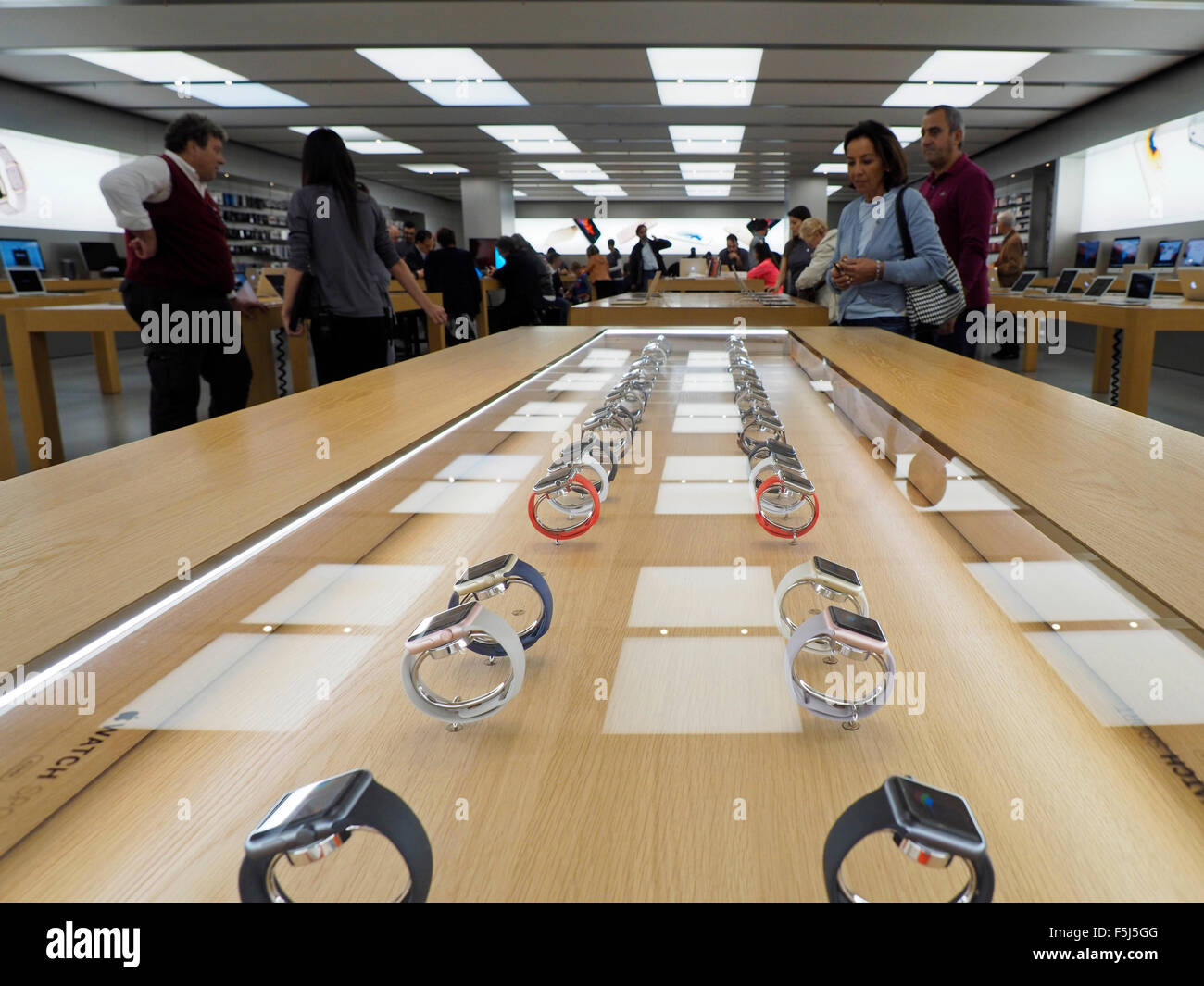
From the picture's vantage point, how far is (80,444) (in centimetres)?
469

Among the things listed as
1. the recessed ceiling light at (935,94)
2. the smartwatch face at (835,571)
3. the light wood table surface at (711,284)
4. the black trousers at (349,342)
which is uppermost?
the recessed ceiling light at (935,94)

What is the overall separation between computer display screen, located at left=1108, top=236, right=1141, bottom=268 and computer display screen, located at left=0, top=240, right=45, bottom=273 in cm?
1261

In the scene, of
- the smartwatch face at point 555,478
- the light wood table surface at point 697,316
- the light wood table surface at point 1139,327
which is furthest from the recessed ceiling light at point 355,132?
the smartwatch face at point 555,478

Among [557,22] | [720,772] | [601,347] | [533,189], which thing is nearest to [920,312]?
[601,347]

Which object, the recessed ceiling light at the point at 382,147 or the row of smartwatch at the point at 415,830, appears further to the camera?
the recessed ceiling light at the point at 382,147

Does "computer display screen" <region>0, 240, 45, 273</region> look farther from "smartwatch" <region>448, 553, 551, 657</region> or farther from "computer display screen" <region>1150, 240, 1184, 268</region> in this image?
"computer display screen" <region>1150, 240, 1184, 268</region>

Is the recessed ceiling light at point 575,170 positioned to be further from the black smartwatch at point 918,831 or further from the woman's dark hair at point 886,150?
the black smartwatch at point 918,831

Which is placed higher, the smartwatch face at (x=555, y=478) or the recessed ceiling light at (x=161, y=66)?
the recessed ceiling light at (x=161, y=66)

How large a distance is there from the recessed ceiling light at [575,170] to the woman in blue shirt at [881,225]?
13.8 meters

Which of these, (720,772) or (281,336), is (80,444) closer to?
(281,336)

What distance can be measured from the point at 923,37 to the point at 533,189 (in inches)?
564

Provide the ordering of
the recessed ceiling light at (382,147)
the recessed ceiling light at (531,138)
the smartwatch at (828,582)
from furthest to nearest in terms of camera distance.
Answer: the recessed ceiling light at (382,147), the recessed ceiling light at (531,138), the smartwatch at (828,582)

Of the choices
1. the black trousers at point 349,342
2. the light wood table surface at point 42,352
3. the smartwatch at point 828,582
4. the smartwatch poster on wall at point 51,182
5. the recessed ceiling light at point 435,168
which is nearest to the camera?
the smartwatch at point 828,582

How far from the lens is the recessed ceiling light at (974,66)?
8156mm
